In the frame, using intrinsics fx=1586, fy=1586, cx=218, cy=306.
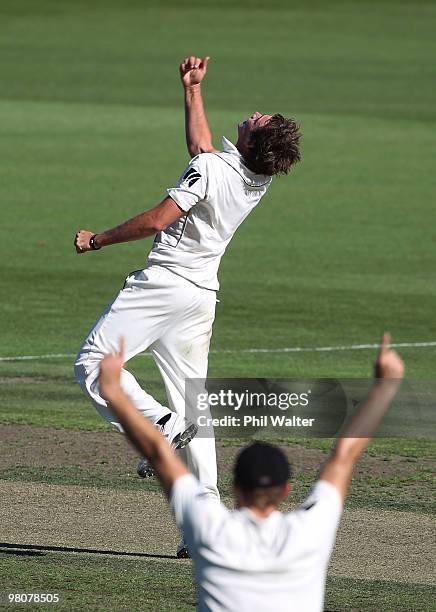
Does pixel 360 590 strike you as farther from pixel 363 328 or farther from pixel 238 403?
pixel 363 328

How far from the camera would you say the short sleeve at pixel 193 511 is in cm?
486

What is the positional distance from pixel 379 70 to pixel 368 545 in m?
36.7

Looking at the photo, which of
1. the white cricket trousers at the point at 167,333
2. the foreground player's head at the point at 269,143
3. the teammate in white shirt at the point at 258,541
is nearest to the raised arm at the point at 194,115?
the foreground player's head at the point at 269,143

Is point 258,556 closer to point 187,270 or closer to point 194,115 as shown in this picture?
point 187,270

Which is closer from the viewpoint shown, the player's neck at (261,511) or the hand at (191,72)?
the player's neck at (261,511)

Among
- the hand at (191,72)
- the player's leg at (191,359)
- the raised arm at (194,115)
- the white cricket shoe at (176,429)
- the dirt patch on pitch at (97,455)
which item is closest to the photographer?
the white cricket shoe at (176,429)

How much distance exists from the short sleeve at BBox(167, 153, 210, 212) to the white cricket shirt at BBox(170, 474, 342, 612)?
4.02 m

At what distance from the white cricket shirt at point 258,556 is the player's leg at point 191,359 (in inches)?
156

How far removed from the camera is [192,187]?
882 centimetres

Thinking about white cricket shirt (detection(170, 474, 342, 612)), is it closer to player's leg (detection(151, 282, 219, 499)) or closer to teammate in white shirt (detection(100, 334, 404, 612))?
teammate in white shirt (detection(100, 334, 404, 612))

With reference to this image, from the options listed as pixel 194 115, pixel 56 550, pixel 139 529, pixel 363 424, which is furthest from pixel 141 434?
pixel 194 115

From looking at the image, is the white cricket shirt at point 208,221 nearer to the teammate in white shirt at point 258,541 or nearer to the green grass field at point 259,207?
the green grass field at point 259,207

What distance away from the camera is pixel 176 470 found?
16.5 ft

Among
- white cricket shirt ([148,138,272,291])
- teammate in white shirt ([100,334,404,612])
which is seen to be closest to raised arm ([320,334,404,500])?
teammate in white shirt ([100,334,404,612])
